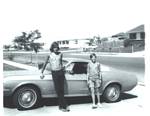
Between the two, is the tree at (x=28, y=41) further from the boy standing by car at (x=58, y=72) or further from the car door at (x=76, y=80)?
the car door at (x=76, y=80)

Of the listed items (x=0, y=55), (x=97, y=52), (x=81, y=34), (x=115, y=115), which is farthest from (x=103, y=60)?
(x=0, y=55)

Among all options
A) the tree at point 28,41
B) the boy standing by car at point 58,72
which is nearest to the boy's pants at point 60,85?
the boy standing by car at point 58,72

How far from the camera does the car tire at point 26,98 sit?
5.75 metres

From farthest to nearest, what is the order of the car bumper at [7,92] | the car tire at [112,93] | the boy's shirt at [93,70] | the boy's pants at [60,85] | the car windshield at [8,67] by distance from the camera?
the car tire at [112,93] < the boy's shirt at [93,70] < the boy's pants at [60,85] < the car windshield at [8,67] < the car bumper at [7,92]

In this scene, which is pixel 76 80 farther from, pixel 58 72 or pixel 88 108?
pixel 88 108

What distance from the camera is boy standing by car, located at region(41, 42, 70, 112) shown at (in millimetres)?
6047

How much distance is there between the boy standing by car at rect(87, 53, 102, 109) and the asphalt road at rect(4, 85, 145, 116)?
20cm

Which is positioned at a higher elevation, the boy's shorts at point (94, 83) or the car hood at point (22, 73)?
the car hood at point (22, 73)

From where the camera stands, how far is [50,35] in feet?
20.4

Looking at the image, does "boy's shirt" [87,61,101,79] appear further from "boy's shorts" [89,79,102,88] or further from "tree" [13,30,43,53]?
"tree" [13,30,43,53]

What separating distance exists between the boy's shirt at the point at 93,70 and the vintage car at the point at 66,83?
10 cm

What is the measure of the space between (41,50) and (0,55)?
875 millimetres

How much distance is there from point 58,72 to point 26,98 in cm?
82

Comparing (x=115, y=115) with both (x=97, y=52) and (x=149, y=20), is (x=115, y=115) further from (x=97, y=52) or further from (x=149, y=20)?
(x=149, y=20)
